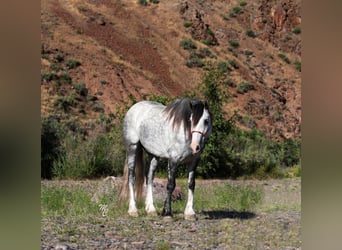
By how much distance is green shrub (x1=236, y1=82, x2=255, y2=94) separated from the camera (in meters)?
33.5

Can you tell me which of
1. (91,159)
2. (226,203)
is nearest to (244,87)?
(91,159)

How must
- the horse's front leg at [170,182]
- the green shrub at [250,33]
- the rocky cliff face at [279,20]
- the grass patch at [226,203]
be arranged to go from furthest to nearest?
the rocky cliff face at [279,20]
the green shrub at [250,33]
the grass patch at [226,203]
the horse's front leg at [170,182]

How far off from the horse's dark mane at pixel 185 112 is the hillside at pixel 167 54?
19873 mm

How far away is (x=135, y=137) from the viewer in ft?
24.2

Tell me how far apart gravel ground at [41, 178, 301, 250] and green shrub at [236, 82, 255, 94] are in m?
26.0

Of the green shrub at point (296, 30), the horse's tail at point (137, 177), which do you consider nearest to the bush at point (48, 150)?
the horse's tail at point (137, 177)

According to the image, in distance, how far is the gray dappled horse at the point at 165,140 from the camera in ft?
21.9

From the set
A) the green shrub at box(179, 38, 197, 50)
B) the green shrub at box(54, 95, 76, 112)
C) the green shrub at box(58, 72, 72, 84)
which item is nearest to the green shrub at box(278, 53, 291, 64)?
the green shrub at box(179, 38, 197, 50)

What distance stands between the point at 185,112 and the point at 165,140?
1.50 ft

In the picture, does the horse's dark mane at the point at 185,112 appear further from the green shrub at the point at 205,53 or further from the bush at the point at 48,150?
the green shrub at the point at 205,53

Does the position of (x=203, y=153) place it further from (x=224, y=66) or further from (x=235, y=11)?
(x=235, y=11)

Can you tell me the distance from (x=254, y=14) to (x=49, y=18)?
14.8 metres
